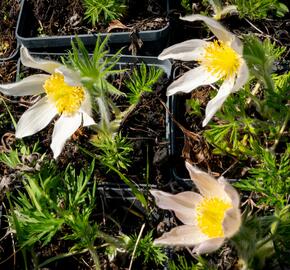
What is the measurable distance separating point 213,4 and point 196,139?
1.55 feet

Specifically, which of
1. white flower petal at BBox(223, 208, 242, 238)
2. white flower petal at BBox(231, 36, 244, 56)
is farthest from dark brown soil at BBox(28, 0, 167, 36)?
white flower petal at BBox(223, 208, 242, 238)

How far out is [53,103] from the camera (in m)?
1.82

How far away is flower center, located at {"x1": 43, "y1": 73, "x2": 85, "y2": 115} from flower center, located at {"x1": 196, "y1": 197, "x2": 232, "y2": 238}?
1.57ft

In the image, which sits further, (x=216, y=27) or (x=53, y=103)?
(x=53, y=103)

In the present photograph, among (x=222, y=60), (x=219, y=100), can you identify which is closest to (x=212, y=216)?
(x=219, y=100)

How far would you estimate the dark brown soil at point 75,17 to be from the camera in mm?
2141

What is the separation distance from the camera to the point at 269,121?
180 cm

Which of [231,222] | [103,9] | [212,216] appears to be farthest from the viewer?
[103,9]

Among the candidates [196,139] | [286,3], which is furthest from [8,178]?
[286,3]

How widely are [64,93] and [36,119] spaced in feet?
0.45

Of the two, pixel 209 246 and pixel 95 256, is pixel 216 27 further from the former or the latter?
pixel 95 256

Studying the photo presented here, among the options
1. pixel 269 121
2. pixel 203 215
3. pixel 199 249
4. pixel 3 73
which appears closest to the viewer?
pixel 199 249

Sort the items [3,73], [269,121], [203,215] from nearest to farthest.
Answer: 1. [203,215]
2. [269,121]
3. [3,73]

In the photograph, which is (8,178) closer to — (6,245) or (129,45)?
(6,245)
